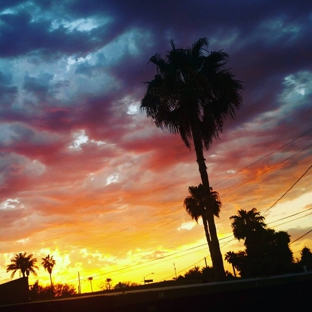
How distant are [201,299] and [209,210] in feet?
42.6

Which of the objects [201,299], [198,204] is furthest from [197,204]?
[201,299]

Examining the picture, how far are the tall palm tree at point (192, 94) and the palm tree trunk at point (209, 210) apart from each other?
51 mm

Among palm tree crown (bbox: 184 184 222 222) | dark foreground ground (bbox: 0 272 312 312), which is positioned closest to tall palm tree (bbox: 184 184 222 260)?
palm tree crown (bbox: 184 184 222 222)

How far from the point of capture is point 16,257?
261 ft

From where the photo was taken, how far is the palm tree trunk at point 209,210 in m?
15.3

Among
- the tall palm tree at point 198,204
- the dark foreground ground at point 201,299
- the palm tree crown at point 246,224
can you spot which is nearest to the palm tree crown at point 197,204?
the tall palm tree at point 198,204

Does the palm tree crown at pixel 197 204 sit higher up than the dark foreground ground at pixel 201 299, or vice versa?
the palm tree crown at pixel 197 204

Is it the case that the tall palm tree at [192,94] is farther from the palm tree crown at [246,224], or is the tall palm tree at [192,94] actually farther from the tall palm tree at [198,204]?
the palm tree crown at [246,224]

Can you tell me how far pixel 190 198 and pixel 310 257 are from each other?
70.1 meters

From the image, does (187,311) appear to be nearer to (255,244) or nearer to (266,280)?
(266,280)

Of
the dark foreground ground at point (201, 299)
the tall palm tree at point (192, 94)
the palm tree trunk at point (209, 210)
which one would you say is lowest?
the dark foreground ground at point (201, 299)

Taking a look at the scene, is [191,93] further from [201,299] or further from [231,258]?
[231,258]

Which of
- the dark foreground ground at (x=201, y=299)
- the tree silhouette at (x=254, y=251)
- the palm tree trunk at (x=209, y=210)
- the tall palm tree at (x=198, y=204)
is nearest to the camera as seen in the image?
the dark foreground ground at (x=201, y=299)

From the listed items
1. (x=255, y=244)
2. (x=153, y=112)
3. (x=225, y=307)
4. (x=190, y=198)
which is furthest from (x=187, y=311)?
(x=255, y=244)
